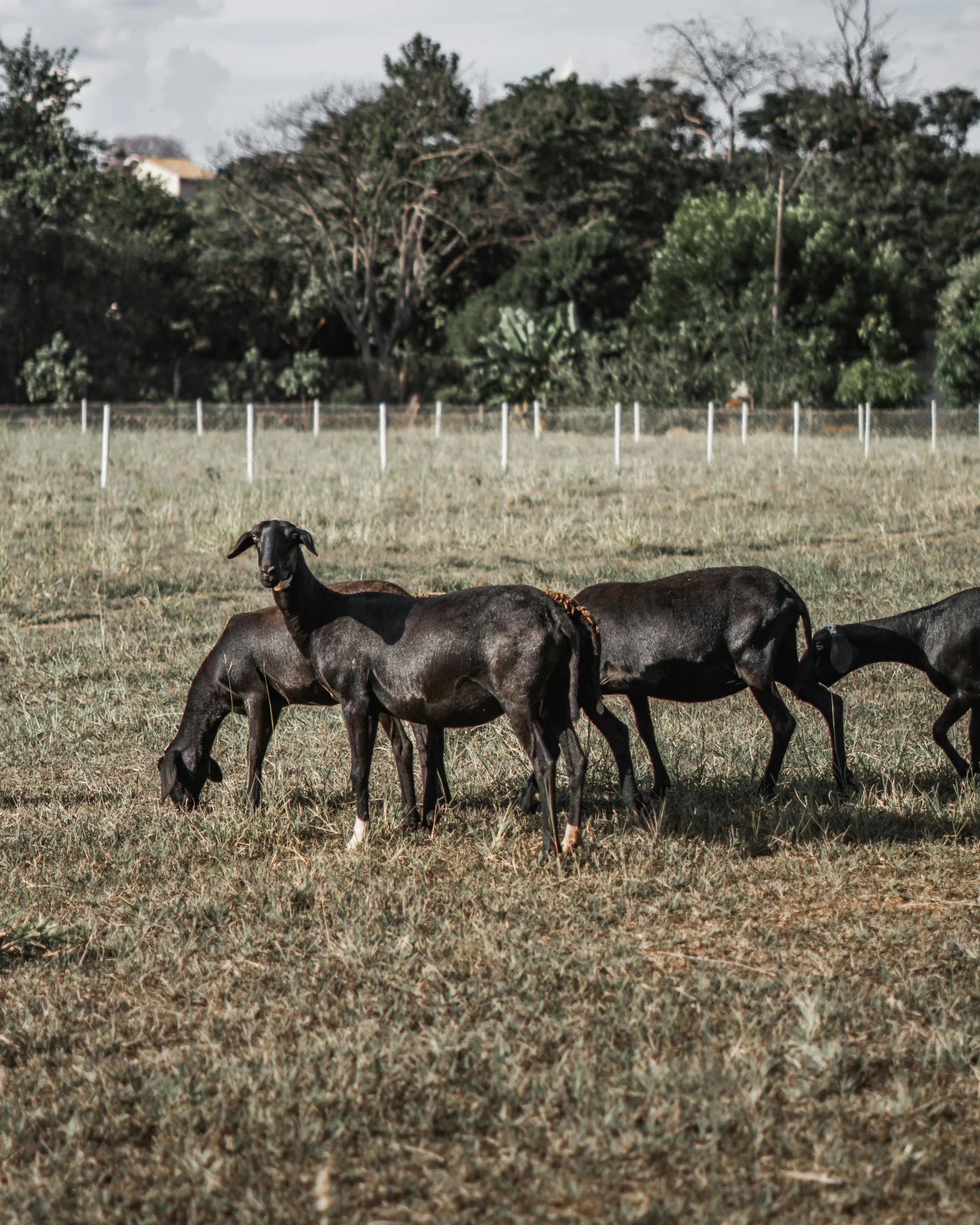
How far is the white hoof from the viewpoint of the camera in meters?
5.85

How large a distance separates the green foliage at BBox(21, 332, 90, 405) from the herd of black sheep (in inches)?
1471

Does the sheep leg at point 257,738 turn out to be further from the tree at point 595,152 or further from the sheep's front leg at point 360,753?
the tree at point 595,152

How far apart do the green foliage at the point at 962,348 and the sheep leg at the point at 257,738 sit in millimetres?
35008

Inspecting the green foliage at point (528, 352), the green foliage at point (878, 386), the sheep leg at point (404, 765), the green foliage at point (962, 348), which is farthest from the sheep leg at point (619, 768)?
the green foliage at point (528, 352)

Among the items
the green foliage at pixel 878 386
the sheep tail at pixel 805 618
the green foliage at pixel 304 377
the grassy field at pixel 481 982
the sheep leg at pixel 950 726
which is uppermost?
the green foliage at pixel 304 377

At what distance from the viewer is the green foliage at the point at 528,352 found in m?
41.0

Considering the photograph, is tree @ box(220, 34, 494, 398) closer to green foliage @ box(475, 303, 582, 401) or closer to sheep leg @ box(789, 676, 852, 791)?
green foliage @ box(475, 303, 582, 401)

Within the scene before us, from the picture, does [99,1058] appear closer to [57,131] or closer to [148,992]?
[148,992]

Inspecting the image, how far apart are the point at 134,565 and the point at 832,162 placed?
142 feet

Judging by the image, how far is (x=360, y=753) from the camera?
5.94 m

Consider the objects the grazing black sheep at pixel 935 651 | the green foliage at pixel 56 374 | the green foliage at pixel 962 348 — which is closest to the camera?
the grazing black sheep at pixel 935 651

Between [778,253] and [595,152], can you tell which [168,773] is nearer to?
[778,253]

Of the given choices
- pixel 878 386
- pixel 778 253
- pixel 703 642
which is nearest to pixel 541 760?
pixel 703 642

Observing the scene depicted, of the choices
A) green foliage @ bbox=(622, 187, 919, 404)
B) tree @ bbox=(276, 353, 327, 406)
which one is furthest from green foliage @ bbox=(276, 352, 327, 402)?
A: green foliage @ bbox=(622, 187, 919, 404)
